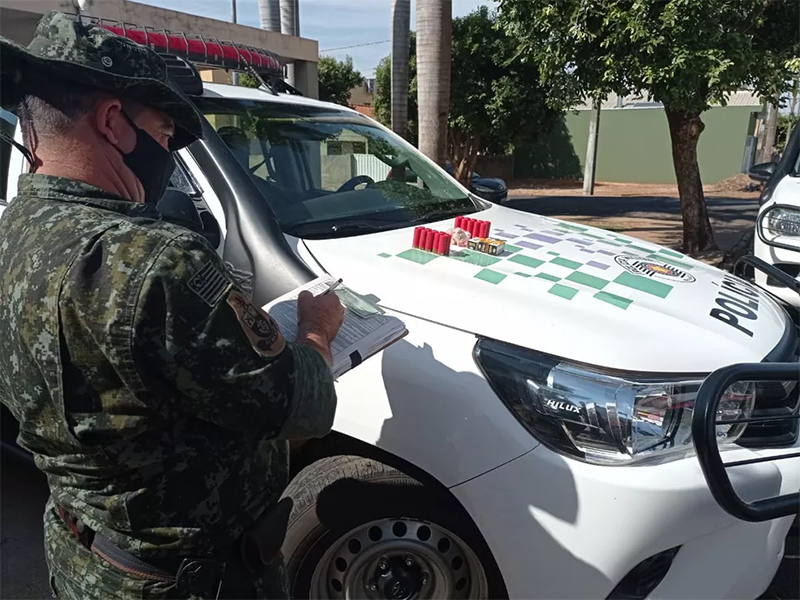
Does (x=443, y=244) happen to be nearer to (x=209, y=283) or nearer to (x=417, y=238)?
(x=417, y=238)

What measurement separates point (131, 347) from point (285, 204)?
151 cm

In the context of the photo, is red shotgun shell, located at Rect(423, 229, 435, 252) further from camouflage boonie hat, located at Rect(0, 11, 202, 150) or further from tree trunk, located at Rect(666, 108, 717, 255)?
tree trunk, located at Rect(666, 108, 717, 255)

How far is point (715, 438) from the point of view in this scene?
1.56m

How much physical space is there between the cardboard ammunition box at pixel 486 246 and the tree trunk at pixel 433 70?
13.9 feet

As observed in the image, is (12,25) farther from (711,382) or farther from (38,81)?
(711,382)

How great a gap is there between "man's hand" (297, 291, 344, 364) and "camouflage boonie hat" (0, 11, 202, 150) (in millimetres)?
507

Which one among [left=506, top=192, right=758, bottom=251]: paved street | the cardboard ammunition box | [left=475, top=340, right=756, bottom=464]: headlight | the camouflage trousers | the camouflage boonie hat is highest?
the camouflage boonie hat

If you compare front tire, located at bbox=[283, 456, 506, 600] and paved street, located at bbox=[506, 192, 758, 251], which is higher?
front tire, located at bbox=[283, 456, 506, 600]

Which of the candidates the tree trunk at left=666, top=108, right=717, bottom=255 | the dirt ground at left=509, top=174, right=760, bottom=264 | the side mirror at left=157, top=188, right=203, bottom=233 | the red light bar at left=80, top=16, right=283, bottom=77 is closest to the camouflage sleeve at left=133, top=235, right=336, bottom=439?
the side mirror at left=157, top=188, right=203, bottom=233

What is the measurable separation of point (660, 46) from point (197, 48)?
4.30m

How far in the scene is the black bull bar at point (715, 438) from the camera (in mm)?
1552

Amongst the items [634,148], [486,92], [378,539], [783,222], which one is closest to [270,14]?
[486,92]

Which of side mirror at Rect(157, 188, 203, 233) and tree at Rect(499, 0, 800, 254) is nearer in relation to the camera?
side mirror at Rect(157, 188, 203, 233)

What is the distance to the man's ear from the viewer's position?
1.18 metres
